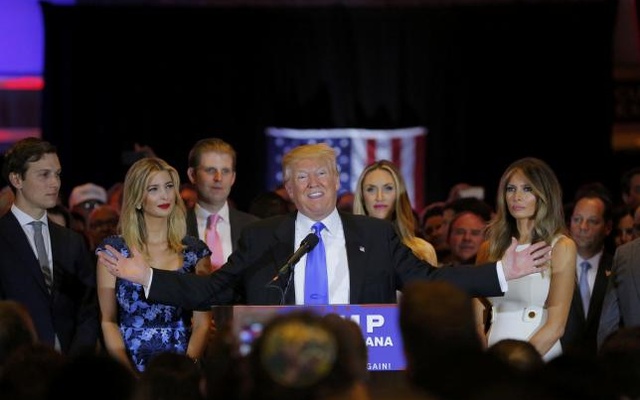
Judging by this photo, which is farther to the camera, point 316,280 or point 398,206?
point 398,206

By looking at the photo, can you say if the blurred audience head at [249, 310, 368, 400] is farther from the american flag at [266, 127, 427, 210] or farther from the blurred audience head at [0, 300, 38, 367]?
the american flag at [266, 127, 427, 210]

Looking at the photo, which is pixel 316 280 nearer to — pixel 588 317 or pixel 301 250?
pixel 301 250

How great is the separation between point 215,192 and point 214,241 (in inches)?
10.6

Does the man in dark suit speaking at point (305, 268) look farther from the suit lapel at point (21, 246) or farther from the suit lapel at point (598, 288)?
the suit lapel at point (598, 288)

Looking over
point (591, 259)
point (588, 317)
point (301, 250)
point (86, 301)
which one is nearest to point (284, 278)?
point (301, 250)

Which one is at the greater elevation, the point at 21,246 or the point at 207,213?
the point at 207,213

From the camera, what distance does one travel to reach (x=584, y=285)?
291 inches

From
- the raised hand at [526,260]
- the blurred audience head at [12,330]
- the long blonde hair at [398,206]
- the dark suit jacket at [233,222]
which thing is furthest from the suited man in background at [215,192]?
the blurred audience head at [12,330]

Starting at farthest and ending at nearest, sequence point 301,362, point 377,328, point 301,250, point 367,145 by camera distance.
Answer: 1. point 367,145
2. point 301,250
3. point 377,328
4. point 301,362

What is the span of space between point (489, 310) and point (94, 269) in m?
1.86

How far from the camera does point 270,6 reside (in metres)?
13.0

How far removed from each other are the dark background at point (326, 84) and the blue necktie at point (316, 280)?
7820mm

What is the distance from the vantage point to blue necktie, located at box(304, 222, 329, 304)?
5348 millimetres

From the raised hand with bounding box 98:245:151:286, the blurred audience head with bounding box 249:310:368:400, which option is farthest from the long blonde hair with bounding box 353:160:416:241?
the blurred audience head with bounding box 249:310:368:400
